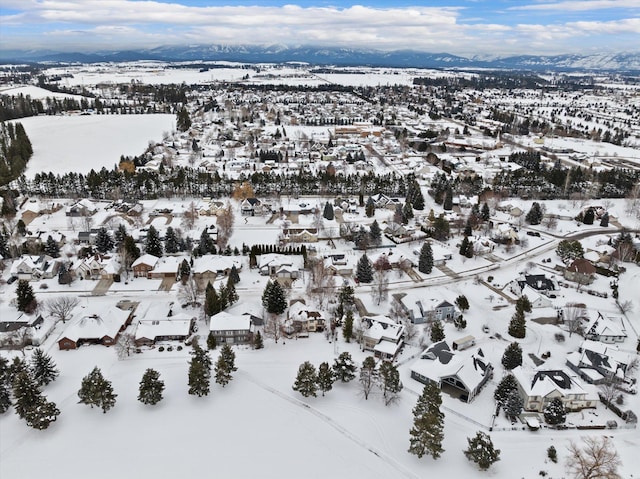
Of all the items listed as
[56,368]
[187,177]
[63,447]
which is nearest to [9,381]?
[56,368]

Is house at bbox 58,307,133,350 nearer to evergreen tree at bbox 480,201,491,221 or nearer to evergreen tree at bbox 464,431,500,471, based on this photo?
evergreen tree at bbox 464,431,500,471

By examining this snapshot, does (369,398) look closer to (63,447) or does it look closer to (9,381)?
(63,447)

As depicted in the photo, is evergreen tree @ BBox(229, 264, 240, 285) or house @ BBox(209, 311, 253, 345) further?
evergreen tree @ BBox(229, 264, 240, 285)

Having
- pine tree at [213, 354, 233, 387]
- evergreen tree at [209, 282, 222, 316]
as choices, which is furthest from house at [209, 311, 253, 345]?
pine tree at [213, 354, 233, 387]

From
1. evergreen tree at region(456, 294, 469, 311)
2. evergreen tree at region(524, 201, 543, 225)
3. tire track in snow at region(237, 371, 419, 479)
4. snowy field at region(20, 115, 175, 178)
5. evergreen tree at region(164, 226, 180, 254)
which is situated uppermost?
snowy field at region(20, 115, 175, 178)

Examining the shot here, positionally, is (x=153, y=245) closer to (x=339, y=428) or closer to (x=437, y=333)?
(x=339, y=428)

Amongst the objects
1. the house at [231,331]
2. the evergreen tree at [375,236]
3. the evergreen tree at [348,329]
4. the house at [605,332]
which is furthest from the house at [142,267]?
the house at [605,332]
